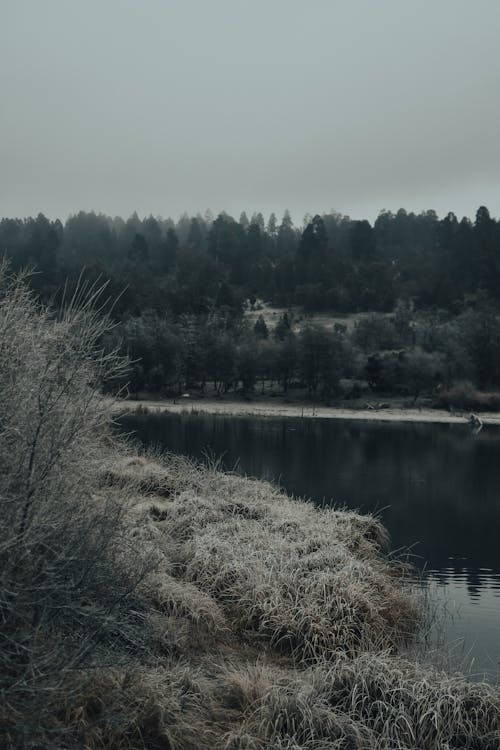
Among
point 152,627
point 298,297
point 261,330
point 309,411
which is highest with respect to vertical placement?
point 298,297

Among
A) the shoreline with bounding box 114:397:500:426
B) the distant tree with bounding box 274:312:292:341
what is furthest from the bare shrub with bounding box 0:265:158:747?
the distant tree with bounding box 274:312:292:341

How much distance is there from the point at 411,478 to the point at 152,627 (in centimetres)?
2309

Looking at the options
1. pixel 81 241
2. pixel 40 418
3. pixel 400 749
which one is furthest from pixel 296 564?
pixel 81 241

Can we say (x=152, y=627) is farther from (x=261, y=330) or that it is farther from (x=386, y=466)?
(x=261, y=330)

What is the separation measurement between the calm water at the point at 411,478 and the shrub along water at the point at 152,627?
1722 mm

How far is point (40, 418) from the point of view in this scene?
5.67 m

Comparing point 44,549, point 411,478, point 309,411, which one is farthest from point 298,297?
point 44,549

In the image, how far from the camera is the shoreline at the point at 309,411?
60.5m

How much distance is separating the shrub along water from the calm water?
1.72 m

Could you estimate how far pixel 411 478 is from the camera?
2962 cm

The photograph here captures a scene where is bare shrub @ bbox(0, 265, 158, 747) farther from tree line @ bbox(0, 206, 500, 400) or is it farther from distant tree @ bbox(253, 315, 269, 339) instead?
distant tree @ bbox(253, 315, 269, 339)

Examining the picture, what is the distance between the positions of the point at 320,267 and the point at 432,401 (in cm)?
4169

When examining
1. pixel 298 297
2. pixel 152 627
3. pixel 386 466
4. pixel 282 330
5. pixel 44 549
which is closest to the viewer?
pixel 44 549

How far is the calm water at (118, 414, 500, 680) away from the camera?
553 inches
